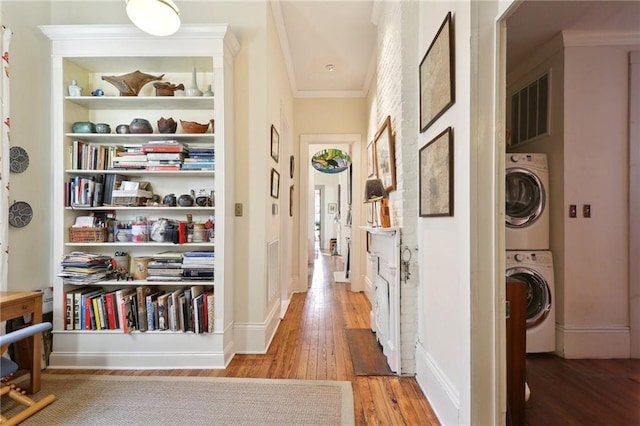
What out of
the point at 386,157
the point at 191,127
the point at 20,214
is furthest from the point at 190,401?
the point at 386,157

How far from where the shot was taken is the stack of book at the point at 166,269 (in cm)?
237

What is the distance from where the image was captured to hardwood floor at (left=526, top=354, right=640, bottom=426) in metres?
1.74

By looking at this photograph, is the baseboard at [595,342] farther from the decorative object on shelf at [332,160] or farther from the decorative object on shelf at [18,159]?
the decorative object on shelf at [18,159]

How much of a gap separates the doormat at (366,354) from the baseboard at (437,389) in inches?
10.2

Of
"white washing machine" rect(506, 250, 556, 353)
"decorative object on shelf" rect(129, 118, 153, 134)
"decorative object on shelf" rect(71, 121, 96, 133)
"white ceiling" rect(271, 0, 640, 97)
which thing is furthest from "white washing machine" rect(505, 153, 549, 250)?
"decorative object on shelf" rect(71, 121, 96, 133)

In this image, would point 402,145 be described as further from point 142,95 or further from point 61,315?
point 61,315

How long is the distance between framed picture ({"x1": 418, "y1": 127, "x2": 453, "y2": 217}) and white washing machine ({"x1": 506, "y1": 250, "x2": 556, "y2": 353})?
114 cm

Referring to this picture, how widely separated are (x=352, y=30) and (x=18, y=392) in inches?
160

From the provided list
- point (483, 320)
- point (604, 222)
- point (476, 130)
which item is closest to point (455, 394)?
point (483, 320)

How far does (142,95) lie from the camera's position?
258cm

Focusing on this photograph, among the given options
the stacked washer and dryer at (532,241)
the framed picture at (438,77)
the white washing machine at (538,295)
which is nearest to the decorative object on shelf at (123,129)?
the framed picture at (438,77)

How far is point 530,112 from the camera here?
2.95 meters

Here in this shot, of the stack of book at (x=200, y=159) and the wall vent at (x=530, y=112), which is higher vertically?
the wall vent at (x=530, y=112)

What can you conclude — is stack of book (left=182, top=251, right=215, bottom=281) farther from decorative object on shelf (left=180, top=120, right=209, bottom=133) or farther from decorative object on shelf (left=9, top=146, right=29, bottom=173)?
decorative object on shelf (left=9, top=146, right=29, bottom=173)
